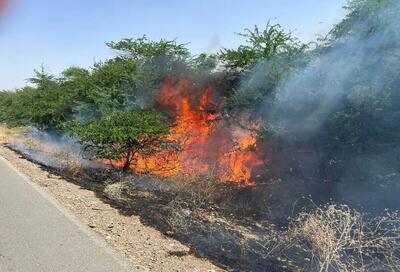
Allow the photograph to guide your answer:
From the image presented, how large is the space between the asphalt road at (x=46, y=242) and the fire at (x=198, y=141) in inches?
242

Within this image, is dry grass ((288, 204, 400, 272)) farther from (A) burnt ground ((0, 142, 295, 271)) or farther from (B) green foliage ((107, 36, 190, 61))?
(B) green foliage ((107, 36, 190, 61))

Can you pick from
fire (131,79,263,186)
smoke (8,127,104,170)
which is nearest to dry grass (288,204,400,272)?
fire (131,79,263,186)

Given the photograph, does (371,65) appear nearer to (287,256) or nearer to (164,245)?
(287,256)

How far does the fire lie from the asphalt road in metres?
6.16

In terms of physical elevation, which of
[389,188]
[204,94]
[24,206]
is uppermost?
[204,94]

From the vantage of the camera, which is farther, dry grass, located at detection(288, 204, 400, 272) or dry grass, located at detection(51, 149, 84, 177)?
dry grass, located at detection(51, 149, 84, 177)

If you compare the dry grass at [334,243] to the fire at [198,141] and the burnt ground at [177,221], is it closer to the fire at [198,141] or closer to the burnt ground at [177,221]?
the burnt ground at [177,221]

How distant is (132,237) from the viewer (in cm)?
684

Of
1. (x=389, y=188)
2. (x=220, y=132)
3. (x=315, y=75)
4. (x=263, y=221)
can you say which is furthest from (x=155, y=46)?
(x=389, y=188)

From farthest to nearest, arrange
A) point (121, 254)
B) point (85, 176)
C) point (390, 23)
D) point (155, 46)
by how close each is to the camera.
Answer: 1. point (155, 46)
2. point (85, 176)
3. point (390, 23)
4. point (121, 254)

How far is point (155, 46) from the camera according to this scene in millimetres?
15742

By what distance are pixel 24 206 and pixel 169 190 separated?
4.86 meters

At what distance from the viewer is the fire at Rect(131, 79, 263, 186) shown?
13.6 m

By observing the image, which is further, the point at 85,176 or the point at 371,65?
the point at 85,176
